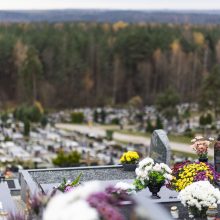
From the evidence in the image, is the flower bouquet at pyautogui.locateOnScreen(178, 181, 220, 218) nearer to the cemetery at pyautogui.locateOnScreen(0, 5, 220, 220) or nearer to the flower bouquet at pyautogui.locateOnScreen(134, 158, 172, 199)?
the flower bouquet at pyautogui.locateOnScreen(134, 158, 172, 199)

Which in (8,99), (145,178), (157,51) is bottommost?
(8,99)

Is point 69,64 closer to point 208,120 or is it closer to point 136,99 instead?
point 136,99

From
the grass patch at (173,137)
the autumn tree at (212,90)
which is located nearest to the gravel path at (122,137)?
the grass patch at (173,137)

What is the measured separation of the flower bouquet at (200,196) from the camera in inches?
435

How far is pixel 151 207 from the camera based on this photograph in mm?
5730

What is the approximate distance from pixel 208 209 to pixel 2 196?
5.07 m

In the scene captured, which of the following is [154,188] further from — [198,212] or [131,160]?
[131,160]

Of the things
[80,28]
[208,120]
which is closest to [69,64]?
[80,28]

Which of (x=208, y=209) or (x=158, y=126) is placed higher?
(x=208, y=209)

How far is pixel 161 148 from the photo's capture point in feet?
51.6

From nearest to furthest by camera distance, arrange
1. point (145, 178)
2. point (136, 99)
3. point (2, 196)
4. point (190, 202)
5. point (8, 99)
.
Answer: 1. point (190, 202)
2. point (145, 178)
3. point (2, 196)
4. point (136, 99)
5. point (8, 99)

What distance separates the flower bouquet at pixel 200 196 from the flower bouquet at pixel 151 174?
1.63 meters

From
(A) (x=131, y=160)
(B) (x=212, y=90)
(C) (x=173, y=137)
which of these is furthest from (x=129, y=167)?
(B) (x=212, y=90)

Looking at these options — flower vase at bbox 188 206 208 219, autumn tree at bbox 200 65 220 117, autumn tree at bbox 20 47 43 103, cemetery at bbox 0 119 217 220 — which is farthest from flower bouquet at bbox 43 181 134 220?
autumn tree at bbox 20 47 43 103
